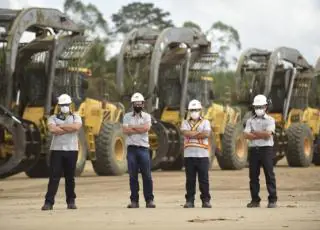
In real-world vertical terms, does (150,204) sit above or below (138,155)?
below

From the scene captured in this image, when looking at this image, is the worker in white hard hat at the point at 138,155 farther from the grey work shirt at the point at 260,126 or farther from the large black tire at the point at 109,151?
the large black tire at the point at 109,151

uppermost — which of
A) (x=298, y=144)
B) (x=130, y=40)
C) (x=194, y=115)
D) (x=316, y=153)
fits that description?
(x=130, y=40)

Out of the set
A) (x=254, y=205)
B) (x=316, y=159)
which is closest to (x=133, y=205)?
(x=254, y=205)

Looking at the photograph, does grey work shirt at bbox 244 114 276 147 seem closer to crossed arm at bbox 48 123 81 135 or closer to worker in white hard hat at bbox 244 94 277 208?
worker in white hard hat at bbox 244 94 277 208

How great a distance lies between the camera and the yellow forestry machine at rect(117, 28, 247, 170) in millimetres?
32562

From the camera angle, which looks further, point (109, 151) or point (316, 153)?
point (316, 153)

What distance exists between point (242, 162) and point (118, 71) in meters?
5.05

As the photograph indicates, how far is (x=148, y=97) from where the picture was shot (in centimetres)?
3266

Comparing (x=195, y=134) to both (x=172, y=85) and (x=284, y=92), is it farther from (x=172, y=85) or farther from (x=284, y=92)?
(x=284, y=92)

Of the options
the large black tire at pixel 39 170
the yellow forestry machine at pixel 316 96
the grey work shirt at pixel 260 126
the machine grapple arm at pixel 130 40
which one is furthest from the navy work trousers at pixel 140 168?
the yellow forestry machine at pixel 316 96

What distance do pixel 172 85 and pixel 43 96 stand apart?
6.16 meters

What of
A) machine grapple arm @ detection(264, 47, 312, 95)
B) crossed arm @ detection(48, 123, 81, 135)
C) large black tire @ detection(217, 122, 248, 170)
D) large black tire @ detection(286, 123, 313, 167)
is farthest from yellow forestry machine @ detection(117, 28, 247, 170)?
crossed arm @ detection(48, 123, 81, 135)

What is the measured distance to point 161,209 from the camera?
18.1 metres

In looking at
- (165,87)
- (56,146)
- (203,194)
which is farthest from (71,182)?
(165,87)
